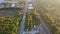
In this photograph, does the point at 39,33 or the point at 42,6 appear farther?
the point at 42,6

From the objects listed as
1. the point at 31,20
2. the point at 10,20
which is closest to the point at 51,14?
the point at 31,20

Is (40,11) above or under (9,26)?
above

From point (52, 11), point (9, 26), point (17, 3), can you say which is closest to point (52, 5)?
point (52, 11)

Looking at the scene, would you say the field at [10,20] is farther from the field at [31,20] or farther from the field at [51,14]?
the field at [51,14]

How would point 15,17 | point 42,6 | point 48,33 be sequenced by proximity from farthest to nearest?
point 42,6
point 15,17
point 48,33

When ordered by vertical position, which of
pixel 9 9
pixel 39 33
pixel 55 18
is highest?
pixel 9 9

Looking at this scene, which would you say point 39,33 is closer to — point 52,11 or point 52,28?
point 52,28

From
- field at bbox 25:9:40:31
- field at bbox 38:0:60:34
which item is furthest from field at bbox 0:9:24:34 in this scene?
field at bbox 38:0:60:34

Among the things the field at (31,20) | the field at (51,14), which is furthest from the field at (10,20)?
the field at (51,14)

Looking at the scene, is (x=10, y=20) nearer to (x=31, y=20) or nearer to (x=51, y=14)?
(x=31, y=20)

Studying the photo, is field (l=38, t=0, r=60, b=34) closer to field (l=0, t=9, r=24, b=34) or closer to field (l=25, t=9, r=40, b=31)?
field (l=25, t=9, r=40, b=31)

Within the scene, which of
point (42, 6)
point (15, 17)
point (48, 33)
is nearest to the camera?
point (48, 33)
